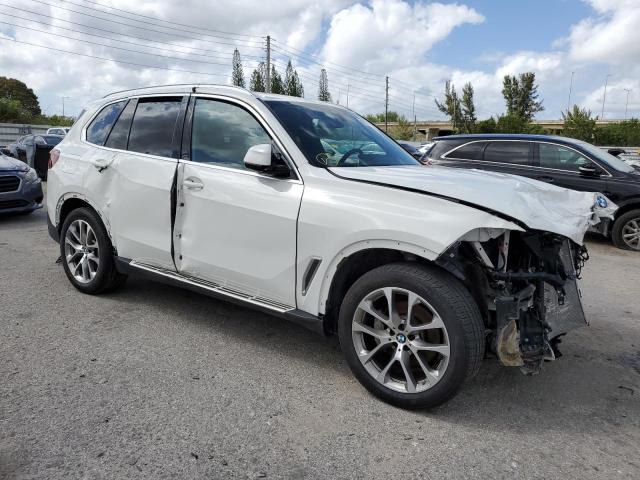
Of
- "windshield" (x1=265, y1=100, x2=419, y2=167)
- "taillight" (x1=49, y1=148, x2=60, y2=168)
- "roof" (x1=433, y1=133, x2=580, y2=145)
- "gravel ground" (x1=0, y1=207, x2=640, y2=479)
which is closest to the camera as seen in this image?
"gravel ground" (x1=0, y1=207, x2=640, y2=479)

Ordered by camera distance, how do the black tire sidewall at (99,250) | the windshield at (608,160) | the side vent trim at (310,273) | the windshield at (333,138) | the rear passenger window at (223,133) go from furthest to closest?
the windshield at (608,160) → the black tire sidewall at (99,250) → the rear passenger window at (223,133) → the windshield at (333,138) → the side vent trim at (310,273)

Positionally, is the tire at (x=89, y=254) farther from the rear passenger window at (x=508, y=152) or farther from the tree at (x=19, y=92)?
the tree at (x=19, y=92)

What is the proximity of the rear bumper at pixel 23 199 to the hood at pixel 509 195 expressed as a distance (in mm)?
7641

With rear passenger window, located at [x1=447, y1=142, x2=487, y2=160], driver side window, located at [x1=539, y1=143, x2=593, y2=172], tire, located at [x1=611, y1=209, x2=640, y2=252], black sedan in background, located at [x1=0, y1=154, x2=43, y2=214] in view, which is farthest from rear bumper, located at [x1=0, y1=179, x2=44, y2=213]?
tire, located at [x1=611, y1=209, x2=640, y2=252]

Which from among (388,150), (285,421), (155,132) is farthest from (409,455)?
(155,132)

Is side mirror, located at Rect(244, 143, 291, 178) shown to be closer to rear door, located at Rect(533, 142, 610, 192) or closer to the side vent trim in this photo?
the side vent trim

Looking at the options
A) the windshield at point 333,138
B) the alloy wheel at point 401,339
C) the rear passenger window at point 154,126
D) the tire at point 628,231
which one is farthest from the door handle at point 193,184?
the tire at point 628,231

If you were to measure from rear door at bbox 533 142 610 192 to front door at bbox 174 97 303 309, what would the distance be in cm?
610

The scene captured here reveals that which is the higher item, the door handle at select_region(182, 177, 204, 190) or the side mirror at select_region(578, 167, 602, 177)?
the side mirror at select_region(578, 167, 602, 177)

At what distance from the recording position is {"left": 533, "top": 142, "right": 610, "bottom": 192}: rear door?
26.3 feet

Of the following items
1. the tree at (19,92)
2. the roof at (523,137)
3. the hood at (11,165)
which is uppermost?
the tree at (19,92)

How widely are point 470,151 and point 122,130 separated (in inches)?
250

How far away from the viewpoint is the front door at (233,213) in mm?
3254

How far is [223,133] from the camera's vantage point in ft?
12.3
